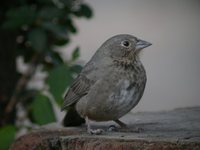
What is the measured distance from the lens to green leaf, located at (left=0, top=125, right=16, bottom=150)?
18.7ft

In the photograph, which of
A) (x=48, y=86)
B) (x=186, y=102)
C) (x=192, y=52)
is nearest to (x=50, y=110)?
(x=48, y=86)

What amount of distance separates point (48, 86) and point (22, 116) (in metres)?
1.01

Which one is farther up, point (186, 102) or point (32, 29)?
point (32, 29)

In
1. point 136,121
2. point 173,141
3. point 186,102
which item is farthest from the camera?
point 186,102

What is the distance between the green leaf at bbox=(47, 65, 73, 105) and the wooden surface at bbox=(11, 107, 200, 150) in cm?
37

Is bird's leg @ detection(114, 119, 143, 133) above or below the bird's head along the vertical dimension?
below

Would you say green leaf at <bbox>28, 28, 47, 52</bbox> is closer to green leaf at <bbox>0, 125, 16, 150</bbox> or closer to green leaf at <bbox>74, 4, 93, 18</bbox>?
green leaf at <bbox>74, 4, 93, 18</bbox>

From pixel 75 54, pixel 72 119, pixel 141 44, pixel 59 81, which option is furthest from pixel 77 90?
pixel 75 54

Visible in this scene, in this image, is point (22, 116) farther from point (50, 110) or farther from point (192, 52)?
point (192, 52)

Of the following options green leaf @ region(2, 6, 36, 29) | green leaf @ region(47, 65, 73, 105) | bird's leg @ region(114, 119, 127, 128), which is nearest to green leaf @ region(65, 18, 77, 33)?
green leaf @ region(2, 6, 36, 29)

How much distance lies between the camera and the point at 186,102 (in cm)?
1057

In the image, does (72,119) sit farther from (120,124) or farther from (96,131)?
(96,131)

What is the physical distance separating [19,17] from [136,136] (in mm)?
1989

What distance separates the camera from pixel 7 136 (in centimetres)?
586
